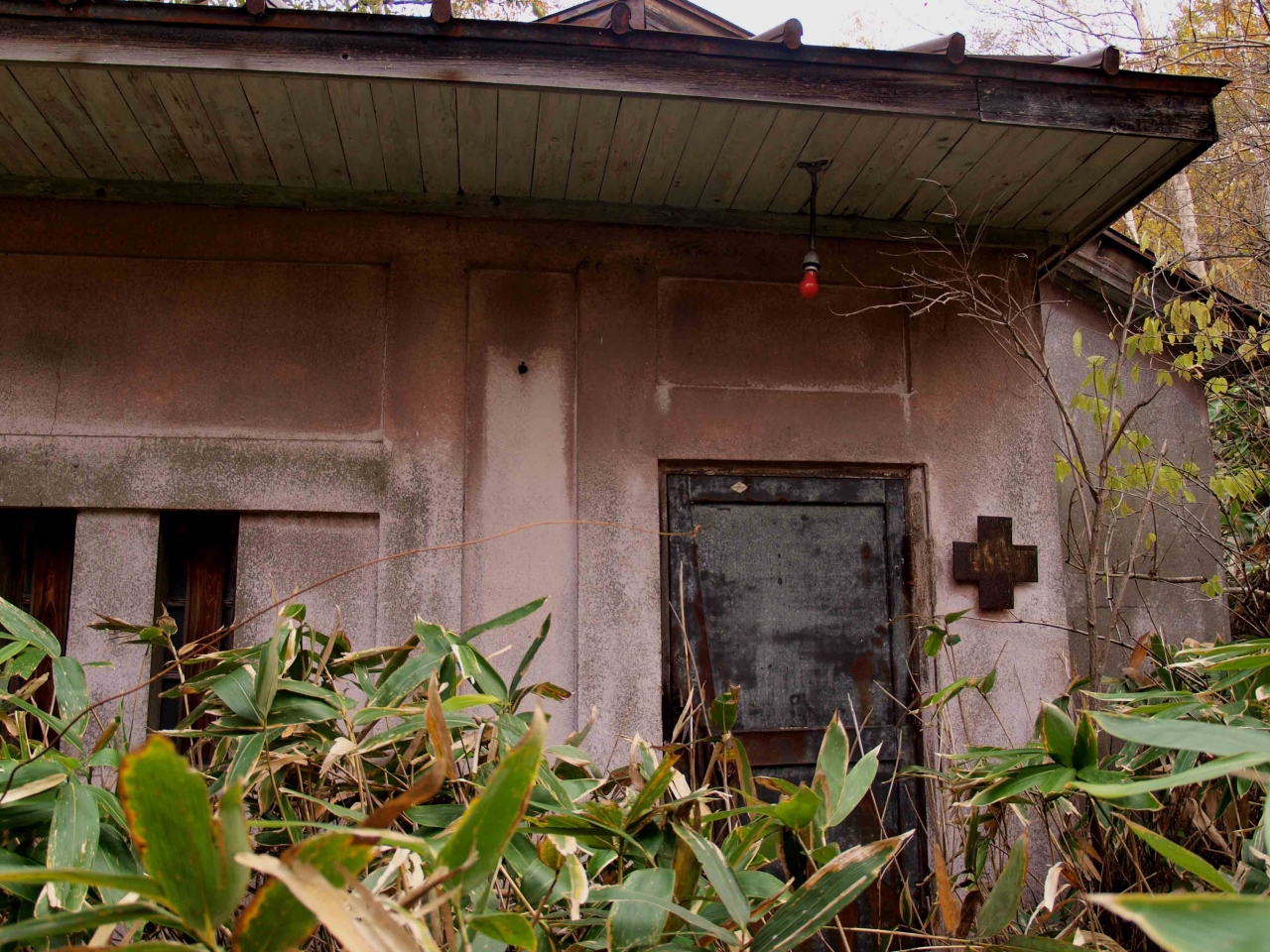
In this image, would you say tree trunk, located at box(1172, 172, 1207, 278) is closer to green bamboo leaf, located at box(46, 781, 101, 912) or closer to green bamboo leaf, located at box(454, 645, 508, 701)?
green bamboo leaf, located at box(454, 645, 508, 701)

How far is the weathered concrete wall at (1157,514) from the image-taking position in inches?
178

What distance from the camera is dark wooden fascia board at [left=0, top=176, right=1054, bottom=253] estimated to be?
143 inches

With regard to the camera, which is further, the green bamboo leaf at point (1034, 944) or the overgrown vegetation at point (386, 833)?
the green bamboo leaf at point (1034, 944)

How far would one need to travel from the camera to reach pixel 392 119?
10.5 ft

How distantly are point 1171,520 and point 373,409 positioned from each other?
3796mm

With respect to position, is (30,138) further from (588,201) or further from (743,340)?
(743,340)

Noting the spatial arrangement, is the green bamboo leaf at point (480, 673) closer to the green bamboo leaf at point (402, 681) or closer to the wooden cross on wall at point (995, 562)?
the green bamboo leaf at point (402, 681)

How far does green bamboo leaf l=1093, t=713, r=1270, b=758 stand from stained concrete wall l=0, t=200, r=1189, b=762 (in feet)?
9.12

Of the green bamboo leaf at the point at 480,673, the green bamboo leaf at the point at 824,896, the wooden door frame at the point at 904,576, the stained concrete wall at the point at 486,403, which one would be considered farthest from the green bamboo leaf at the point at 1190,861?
the wooden door frame at the point at 904,576

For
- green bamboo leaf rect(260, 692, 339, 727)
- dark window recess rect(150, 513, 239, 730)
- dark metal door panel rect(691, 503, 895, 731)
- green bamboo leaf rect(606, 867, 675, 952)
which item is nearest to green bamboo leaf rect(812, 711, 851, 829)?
green bamboo leaf rect(606, 867, 675, 952)

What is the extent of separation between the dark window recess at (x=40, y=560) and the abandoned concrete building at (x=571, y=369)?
0.04 ft

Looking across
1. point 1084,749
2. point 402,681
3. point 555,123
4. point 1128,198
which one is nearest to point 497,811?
point 402,681

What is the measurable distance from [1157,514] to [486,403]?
3332 mm

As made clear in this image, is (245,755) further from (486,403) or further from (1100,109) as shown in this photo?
(1100,109)
